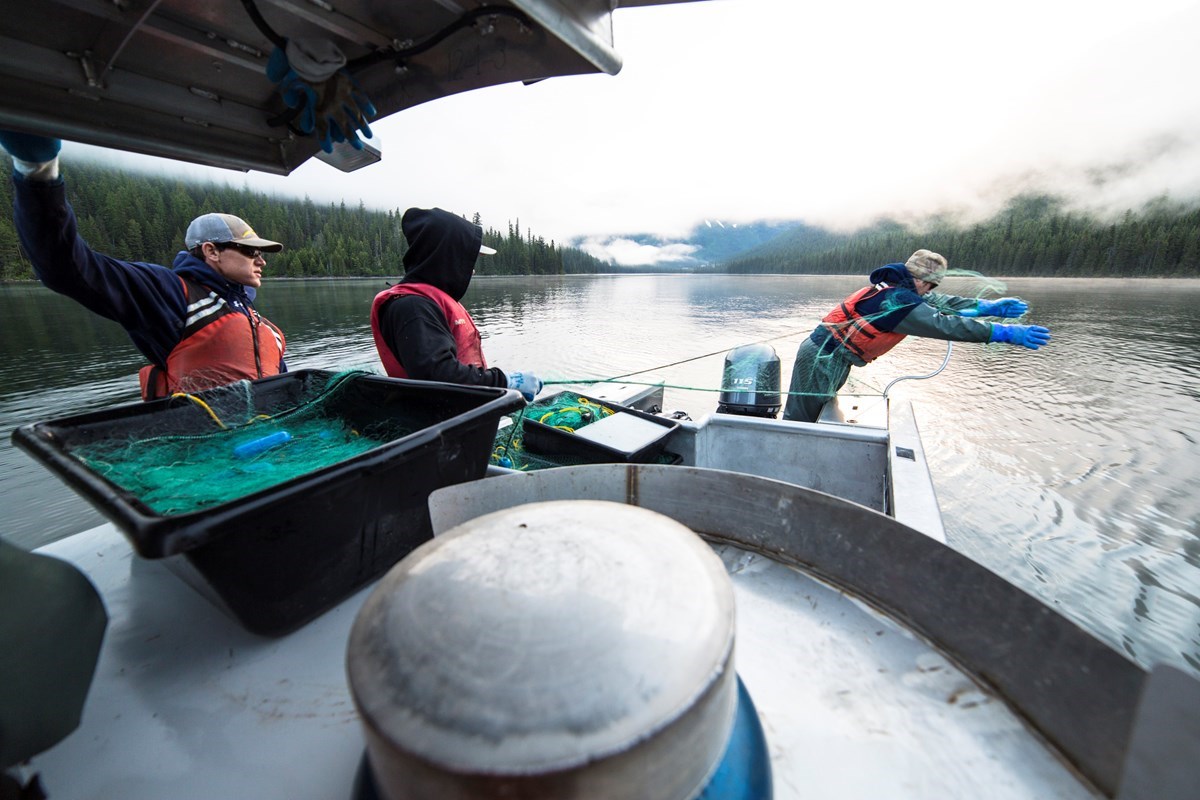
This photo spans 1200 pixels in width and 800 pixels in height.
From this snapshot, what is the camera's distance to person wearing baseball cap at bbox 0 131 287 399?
235cm

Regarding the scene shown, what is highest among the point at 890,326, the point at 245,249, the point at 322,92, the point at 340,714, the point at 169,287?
the point at 322,92

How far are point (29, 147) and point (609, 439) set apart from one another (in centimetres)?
320

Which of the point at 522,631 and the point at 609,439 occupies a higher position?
the point at 522,631

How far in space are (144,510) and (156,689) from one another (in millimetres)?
560

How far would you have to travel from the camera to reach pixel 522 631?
74 centimetres

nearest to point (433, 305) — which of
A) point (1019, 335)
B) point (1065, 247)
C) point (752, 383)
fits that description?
point (752, 383)

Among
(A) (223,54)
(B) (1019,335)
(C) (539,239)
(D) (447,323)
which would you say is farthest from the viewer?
(C) (539,239)

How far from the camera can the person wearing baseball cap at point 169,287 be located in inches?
92.7

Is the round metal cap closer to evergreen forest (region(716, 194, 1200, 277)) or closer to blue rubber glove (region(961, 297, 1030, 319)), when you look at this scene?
blue rubber glove (region(961, 297, 1030, 319))

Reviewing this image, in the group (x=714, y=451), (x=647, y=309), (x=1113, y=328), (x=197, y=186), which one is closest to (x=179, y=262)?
(x=714, y=451)

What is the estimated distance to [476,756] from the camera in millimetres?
634

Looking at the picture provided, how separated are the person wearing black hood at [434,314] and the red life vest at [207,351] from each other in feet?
3.09

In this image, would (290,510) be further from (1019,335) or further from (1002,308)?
(1002,308)

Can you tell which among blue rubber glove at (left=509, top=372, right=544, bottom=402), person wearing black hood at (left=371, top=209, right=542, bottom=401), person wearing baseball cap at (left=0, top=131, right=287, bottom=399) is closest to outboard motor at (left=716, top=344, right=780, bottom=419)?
blue rubber glove at (left=509, top=372, right=544, bottom=402)
